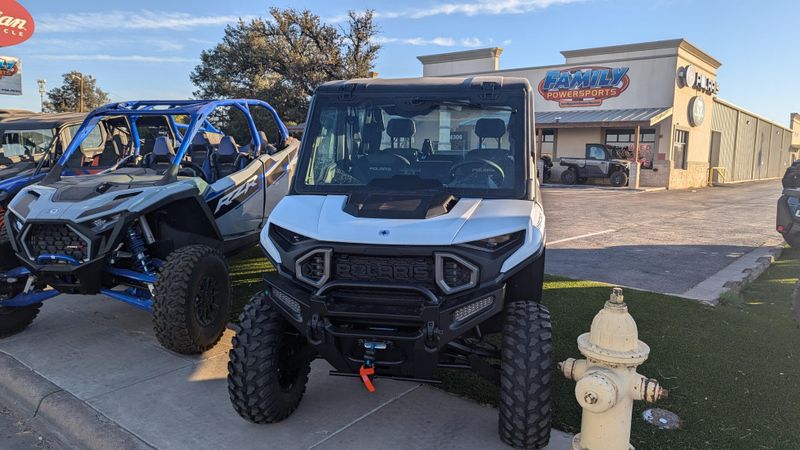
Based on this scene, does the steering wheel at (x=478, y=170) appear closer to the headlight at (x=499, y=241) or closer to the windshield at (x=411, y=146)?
the windshield at (x=411, y=146)

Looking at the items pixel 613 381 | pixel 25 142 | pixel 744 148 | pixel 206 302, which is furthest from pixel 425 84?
pixel 744 148

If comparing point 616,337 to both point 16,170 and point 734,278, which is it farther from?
point 16,170

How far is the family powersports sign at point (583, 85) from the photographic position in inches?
1155

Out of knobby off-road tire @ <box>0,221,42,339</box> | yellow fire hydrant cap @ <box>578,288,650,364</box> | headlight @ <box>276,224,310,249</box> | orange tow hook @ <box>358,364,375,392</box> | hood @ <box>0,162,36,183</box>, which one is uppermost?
hood @ <box>0,162,36,183</box>

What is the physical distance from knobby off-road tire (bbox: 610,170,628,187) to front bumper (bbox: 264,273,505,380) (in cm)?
2552

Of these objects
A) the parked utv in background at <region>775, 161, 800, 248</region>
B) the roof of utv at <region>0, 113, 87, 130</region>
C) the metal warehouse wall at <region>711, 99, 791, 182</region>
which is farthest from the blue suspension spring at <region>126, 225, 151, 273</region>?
the metal warehouse wall at <region>711, 99, 791, 182</region>

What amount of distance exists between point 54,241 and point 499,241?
363 centimetres

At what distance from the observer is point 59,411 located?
3855mm

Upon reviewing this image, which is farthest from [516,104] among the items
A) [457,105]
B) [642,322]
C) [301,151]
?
[642,322]

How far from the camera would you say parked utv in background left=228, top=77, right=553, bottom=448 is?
3000 millimetres

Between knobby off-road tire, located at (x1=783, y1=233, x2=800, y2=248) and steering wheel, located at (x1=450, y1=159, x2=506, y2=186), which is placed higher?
steering wheel, located at (x1=450, y1=159, x2=506, y2=186)

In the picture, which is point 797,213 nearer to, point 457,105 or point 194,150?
point 457,105

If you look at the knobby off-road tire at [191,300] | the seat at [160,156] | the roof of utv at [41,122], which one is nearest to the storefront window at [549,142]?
the roof of utv at [41,122]

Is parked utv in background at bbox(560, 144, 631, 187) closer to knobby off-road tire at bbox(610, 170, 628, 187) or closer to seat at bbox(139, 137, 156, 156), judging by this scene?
knobby off-road tire at bbox(610, 170, 628, 187)
